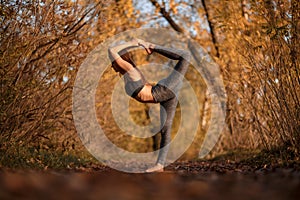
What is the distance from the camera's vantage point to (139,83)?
5961mm

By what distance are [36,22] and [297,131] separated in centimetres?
387

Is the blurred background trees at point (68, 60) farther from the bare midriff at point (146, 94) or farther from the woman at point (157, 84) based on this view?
the bare midriff at point (146, 94)

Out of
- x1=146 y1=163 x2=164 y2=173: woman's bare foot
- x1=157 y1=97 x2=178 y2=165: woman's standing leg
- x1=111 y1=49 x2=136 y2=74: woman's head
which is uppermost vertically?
x1=111 y1=49 x2=136 y2=74: woman's head

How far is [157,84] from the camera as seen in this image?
6070 millimetres

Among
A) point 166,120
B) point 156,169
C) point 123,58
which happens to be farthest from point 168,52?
point 156,169

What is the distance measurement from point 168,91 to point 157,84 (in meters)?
0.17

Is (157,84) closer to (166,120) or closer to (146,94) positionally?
(146,94)

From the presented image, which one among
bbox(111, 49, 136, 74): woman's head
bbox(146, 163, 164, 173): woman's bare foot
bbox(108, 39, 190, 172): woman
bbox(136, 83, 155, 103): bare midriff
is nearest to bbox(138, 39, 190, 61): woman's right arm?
bbox(108, 39, 190, 172): woman

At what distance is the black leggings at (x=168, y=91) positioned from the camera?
600 centimetres

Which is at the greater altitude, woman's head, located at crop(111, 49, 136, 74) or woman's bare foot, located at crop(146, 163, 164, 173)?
woman's head, located at crop(111, 49, 136, 74)

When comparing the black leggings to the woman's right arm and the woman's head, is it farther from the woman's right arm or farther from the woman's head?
the woman's head

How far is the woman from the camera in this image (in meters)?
5.97

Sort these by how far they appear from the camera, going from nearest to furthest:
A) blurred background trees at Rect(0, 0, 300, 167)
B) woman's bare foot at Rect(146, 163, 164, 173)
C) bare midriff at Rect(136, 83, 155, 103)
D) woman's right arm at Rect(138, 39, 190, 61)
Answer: woman's bare foot at Rect(146, 163, 164, 173), bare midriff at Rect(136, 83, 155, 103), woman's right arm at Rect(138, 39, 190, 61), blurred background trees at Rect(0, 0, 300, 167)

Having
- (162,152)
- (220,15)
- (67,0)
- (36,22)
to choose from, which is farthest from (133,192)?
(220,15)
